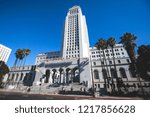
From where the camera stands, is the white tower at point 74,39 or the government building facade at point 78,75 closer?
the government building facade at point 78,75

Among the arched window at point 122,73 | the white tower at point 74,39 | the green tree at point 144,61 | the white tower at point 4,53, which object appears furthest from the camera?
the white tower at point 4,53

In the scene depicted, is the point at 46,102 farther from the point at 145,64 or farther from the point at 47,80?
the point at 47,80

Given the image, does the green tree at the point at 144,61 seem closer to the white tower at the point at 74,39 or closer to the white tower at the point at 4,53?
the white tower at the point at 74,39

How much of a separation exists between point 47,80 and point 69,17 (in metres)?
64.6

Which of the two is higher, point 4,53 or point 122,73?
point 4,53

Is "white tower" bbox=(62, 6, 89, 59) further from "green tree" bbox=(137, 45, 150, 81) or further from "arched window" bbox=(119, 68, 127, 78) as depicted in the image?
Answer: "green tree" bbox=(137, 45, 150, 81)

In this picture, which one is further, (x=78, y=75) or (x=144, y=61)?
(x=78, y=75)

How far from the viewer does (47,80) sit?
4416 cm

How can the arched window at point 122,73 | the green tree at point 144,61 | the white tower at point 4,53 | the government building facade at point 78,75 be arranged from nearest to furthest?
the green tree at point 144,61, the government building facade at point 78,75, the arched window at point 122,73, the white tower at point 4,53

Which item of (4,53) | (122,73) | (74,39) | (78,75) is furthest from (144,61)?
(4,53)

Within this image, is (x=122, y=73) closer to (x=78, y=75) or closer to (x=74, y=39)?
(x=78, y=75)

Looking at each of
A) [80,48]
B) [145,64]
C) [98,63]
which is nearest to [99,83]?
[98,63]

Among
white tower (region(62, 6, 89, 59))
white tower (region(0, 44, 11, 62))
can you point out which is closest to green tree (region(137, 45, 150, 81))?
white tower (region(62, 6, 89, 59))

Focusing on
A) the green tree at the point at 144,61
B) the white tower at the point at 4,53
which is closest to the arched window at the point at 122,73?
the green tree at the point at 144,61
